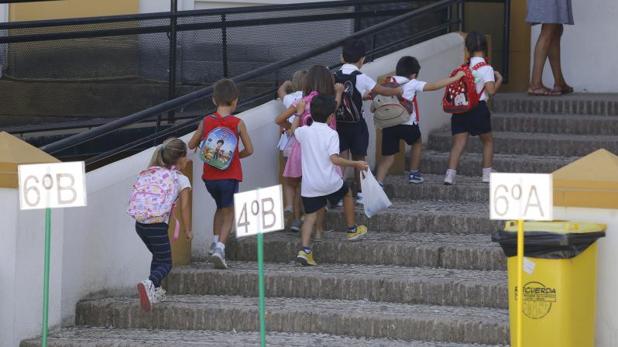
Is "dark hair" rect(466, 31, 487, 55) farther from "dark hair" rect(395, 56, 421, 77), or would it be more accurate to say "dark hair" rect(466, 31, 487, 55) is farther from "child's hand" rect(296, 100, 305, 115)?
"child's hand" rect(296, 100, 305, 115)

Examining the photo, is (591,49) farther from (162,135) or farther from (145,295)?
(145,295)

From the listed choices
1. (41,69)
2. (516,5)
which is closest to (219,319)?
(41,69)

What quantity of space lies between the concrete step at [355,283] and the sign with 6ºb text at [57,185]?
2092 mm

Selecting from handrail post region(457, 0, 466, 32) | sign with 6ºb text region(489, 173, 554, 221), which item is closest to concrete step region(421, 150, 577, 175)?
handrail post region(457, 0, 466, 32)

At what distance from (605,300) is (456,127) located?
11.5 feet

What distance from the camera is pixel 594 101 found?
44.6 feet

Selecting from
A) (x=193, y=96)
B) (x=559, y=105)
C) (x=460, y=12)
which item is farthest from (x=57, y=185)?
(x=460, y=12)

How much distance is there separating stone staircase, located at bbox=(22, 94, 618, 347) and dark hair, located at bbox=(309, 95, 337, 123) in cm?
92

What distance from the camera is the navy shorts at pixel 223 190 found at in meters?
10.5

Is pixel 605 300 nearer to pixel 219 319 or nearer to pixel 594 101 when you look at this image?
pixel 219 319

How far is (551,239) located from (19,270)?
334 cm

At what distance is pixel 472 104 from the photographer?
39.1 ft

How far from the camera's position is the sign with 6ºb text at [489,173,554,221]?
7691 millimetres

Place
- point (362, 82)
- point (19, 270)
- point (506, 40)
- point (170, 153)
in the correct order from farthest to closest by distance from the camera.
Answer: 1. point (506, 40)
2. point (362, 82)
3. point (170, 153)
4. point (19, 270)
